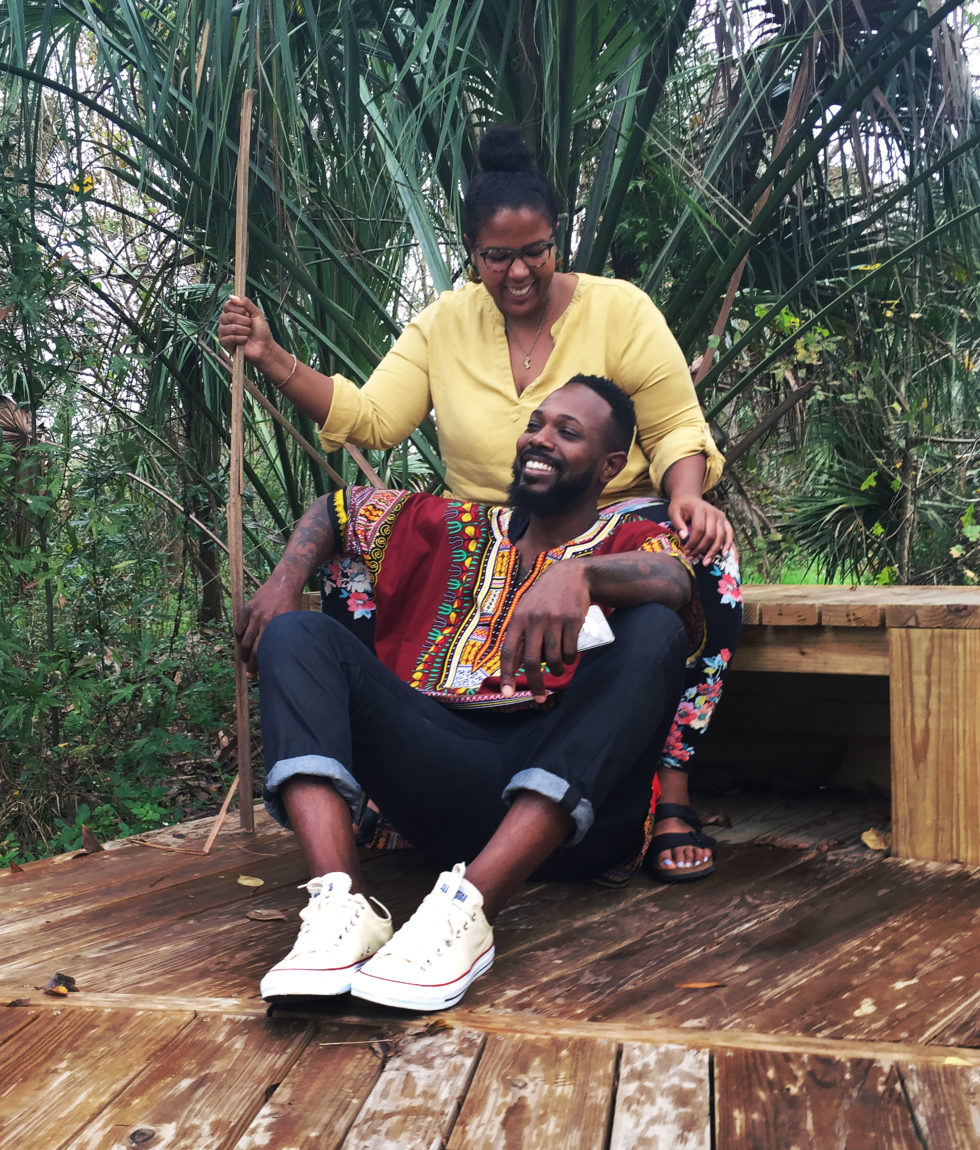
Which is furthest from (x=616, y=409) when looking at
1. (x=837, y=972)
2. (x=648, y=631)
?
(x=837, y=972)

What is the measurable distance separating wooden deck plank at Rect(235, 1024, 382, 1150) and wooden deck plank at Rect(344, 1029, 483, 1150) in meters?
0.02

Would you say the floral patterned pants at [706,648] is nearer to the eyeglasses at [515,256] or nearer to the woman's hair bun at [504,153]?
the eyeglasses at [515,256]

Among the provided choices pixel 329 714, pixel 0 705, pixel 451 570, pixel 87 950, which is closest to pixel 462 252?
pixel 451 570

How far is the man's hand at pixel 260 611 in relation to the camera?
6.81ft

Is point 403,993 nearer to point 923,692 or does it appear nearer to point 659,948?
point 659,948

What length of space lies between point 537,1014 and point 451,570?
0.93m

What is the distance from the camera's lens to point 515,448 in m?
2.39

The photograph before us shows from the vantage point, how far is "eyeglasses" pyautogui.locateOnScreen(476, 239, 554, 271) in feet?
7.70

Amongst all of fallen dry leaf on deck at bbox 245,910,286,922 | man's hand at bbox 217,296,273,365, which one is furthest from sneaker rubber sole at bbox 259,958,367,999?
man's hand at bbox 217,296,273,365

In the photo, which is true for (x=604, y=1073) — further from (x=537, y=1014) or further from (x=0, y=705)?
(x=0, y=705)

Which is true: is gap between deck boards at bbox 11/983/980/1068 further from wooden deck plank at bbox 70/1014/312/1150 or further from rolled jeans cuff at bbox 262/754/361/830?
rolled jeans cuff at bbox 262/754/361/830

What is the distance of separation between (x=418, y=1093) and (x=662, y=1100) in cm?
27

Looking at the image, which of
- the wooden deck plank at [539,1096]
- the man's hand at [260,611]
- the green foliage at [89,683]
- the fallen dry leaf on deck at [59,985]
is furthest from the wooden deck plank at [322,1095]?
the green foliage at [89,683]

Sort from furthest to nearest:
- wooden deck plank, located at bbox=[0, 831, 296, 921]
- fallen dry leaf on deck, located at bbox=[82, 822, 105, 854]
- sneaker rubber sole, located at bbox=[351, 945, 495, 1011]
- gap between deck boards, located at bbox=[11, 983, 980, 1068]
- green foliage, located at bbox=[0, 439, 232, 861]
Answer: green foliage, located at bbox=[0, 439, 232, 861] < fallen dry leaf on deck, located at bbox=[82, 822, 105, 854] < wooden deck plank, located at bbox=[0, 831, 296, 921] < sneaker rubber sole, located at bbox=[351, 945, 495, 1011] < gap between deck boards, located at bbox=[11, 983, 980, 1068]
